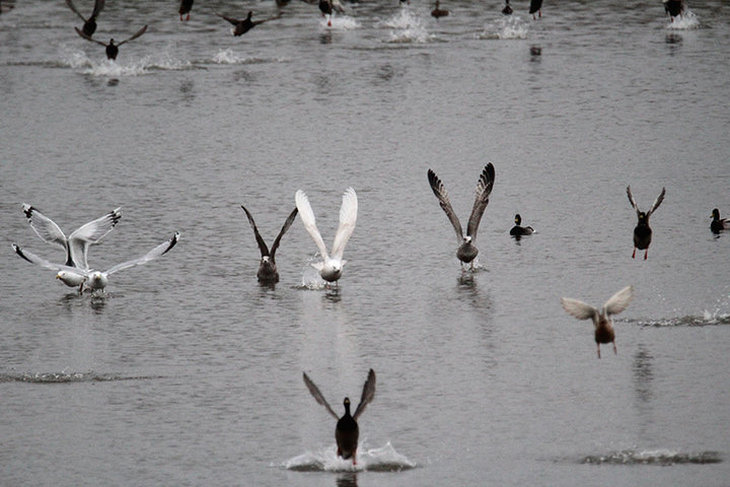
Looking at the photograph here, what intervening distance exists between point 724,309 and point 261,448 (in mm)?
8954

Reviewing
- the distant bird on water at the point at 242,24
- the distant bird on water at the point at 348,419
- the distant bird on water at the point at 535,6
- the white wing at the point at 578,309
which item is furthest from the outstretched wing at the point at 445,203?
the distant bird on water at the point at 535,6

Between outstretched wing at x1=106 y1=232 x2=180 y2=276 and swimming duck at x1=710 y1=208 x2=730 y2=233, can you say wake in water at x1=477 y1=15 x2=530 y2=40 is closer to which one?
swimming duck at x1=710 y1=208 x2=730 y2=233

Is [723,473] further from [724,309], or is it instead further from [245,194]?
[245,194]

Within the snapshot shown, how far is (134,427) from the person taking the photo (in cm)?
2302

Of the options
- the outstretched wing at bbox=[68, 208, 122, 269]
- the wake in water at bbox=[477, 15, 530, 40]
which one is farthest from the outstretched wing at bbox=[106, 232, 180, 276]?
the wake in water at bbox=[477, 15, 530, 40]

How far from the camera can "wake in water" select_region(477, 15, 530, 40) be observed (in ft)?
173

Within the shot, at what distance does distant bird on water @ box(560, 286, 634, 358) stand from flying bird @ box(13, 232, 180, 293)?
26.7 ft

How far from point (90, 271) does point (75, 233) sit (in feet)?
2.26

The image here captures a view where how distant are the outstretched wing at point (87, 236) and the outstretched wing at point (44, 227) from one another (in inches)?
9.0

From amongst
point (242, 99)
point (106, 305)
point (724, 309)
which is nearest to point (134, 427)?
point (106, 305)

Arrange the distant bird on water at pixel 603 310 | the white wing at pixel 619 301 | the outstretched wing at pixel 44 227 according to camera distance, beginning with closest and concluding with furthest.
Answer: the distant bird on water at pixel 603 310
the white wing at pixel 619 301
the outstretched wing at pixel 44 227

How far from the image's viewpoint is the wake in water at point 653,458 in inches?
835

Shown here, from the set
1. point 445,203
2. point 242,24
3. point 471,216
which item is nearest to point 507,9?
point 242,24

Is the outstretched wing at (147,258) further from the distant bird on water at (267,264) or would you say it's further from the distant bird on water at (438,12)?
the distant bird on water at (438,12)
